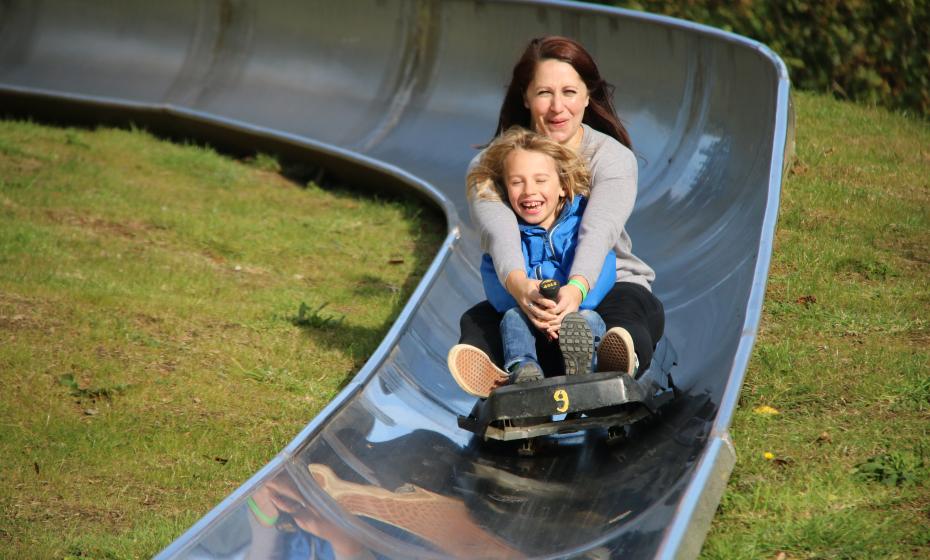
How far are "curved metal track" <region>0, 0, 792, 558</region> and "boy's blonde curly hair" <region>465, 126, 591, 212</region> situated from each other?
0.62 m

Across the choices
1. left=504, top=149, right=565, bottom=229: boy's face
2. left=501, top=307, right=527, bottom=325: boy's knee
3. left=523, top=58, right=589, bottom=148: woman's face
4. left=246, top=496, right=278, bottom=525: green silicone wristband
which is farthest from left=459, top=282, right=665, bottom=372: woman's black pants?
left=246, top=496, right=278, bottom=525: green silicone wristband

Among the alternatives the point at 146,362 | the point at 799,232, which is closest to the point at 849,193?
the point at 799,232

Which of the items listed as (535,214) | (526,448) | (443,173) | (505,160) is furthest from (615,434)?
(443,173)

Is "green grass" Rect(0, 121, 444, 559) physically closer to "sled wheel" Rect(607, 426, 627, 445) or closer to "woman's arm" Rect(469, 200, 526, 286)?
"woman's arm" Rect(469, 200, 526, 286)

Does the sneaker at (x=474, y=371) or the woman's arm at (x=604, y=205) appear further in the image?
the woman's arm at (x=604, y=205)

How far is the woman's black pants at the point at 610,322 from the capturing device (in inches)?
145

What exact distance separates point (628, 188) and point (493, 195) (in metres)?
0.46

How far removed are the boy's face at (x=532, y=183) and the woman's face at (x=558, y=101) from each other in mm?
330

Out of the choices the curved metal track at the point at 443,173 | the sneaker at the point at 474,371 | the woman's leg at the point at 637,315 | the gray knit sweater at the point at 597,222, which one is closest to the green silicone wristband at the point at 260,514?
the curved metal track at the point at 443,173

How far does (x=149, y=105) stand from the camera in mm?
9031

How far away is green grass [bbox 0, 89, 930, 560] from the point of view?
3529 millimetres

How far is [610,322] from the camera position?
370cm

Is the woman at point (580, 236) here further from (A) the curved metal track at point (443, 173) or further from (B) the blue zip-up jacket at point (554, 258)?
(A) the curved metal track at point (443, 173)

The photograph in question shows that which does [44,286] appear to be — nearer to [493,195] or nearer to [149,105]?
[493,195]
